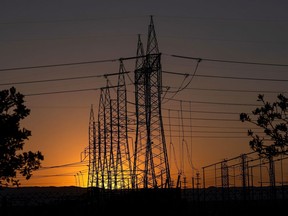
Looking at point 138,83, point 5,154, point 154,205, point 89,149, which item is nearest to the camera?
point 5,154

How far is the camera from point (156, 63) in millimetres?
38469

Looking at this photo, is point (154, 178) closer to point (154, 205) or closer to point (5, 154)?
point (154, 205)

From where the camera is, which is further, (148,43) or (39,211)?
(148,43)

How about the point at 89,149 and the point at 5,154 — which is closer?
the point at 5,154

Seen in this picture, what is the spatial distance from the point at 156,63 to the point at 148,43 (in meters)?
1.62

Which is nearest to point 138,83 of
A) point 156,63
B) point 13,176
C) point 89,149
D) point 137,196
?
point 156,63

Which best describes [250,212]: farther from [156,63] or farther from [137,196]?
[156,63]

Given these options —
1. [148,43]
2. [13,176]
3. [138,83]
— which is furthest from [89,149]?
[13,176]

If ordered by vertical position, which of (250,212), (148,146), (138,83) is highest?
(138,83)

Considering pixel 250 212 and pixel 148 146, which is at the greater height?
pixel 148 146

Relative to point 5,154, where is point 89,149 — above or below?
above

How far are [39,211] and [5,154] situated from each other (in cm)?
776

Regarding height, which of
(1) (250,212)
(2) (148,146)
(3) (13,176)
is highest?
(2) (148,146)

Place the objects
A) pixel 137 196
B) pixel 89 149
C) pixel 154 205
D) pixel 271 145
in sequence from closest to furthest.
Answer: pixel 271 145 → pixel 154 205 → pixel 137 196 → pixel 89 149
